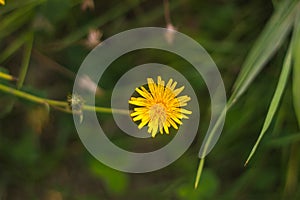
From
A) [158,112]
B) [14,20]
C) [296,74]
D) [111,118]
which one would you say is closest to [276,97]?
[296,74]

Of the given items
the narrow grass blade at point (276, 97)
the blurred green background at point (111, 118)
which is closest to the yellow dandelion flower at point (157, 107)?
the narrow grass blade at point (276, 97)

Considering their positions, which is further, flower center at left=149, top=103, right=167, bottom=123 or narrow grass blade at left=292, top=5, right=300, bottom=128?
narrow grass blade at left=292, top=5, right=300, bottom=128

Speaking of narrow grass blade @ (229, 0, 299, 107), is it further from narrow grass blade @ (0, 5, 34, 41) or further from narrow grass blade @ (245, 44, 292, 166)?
narrow grass blade @ (0, 5, 34, 41)

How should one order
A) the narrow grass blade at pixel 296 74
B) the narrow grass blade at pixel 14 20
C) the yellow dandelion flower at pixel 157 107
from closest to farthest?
the yellow dandelion flower at pixel 157 107
the narrow grass blade at pixel 296 74
the narrow grass blade at pixel 14 20

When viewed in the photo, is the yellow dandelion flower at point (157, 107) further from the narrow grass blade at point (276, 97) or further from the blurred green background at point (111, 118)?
the blurred green background at point (111, 118)

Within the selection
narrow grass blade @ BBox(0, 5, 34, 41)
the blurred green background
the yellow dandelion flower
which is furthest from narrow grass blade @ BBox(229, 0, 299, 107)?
narrow grass blade @ BBox(0, 5, 34, 41)

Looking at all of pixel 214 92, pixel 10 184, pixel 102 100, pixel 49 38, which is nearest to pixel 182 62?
pixel 214 92

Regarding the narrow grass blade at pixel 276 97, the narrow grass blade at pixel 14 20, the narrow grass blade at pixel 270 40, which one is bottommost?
the narrow grass blade at pixel 276 97

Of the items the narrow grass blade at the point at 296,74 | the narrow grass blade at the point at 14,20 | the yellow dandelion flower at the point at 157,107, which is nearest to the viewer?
the yellow dandelion flower at the point at 157,107
